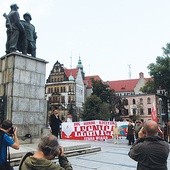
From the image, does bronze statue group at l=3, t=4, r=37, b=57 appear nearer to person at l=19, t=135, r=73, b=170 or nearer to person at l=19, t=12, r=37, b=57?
person at l=19, t=12, r=37, b=57

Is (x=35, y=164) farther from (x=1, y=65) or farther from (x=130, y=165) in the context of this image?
(x=1, y=65)

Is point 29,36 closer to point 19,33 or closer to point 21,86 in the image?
point 19,33

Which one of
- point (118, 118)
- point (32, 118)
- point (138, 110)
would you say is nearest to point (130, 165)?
point (32, 118)

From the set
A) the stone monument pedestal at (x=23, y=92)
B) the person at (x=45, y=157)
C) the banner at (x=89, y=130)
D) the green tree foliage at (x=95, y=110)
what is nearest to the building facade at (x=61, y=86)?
the green tree foliage at (x=95, y=110)

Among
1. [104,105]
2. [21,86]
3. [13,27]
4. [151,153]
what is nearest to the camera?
[151,153]

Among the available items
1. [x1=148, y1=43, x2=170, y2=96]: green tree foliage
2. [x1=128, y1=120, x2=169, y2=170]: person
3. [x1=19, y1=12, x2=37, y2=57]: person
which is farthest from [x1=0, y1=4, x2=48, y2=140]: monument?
[x1=148, y1=43, x2=170, y2=96]: green tree foliage

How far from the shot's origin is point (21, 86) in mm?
10805

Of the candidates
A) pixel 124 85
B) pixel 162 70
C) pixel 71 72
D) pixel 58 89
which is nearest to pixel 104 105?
pixel 162 70

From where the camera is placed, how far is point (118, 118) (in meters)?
59.2

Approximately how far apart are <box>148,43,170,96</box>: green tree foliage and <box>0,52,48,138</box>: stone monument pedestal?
126 feet

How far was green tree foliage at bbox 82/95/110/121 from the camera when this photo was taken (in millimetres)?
53062

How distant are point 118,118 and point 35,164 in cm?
5772

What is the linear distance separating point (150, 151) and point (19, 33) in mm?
9621

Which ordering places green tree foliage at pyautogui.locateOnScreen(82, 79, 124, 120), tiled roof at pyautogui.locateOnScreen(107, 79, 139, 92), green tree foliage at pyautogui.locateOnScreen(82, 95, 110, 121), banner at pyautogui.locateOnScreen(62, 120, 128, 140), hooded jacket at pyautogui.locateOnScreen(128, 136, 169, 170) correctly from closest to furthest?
hooded jacket at pyautogui.locateOnScreen(128, 136, 169, 170) < banner at pyautogui.locateOnScreen(62, 120, 128, 140) < green tree foliage at pyautogui.locateOnScreen(82, 95, 110, 121) < green tree foliage at pyautogui.locateOnScreen(82, 79, 124, 120) < tiled roof at pyautogui.locateOnScreen(107, 79, 139, 92)
